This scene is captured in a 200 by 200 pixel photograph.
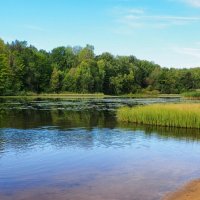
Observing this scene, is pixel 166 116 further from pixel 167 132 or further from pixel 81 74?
pixel 81 74

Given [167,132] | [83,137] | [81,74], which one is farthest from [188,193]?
[81,74]

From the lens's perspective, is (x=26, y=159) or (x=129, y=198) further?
(x=26, y=159)

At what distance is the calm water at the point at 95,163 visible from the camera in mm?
12711

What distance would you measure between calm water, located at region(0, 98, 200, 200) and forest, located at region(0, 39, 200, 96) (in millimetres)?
70845

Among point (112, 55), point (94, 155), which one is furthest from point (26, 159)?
point (112, 55)

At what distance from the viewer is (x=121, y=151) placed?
67.9ft

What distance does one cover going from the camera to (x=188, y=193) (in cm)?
1148

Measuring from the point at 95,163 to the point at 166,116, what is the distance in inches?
649

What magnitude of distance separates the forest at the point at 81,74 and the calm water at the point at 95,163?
70845mm

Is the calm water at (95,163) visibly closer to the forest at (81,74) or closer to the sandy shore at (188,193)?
the sandy shore at (188,193)

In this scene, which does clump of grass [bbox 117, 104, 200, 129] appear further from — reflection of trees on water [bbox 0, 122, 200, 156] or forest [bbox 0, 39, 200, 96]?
forest [bbox 0, 39, 200, 96]

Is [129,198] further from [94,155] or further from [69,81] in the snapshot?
[69,81]

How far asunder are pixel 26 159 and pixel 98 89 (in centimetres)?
11135

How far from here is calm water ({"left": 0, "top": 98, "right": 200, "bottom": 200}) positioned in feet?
41.7
